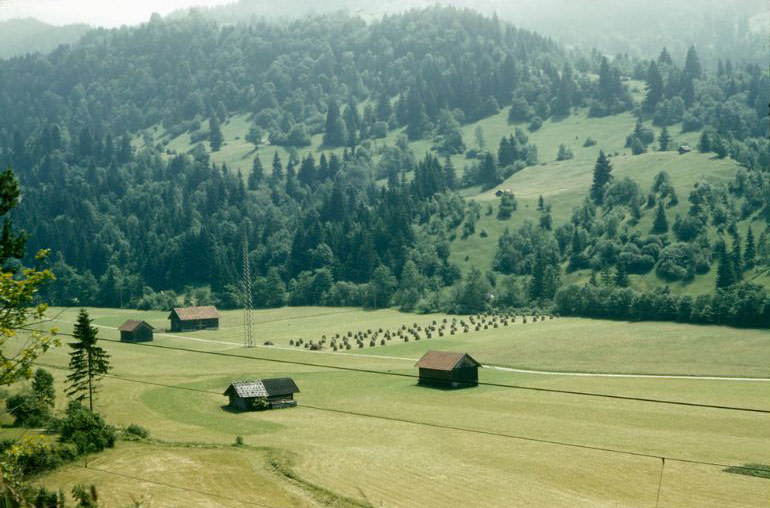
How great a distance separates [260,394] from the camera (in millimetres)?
66625

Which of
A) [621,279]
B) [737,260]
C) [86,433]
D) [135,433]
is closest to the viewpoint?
[86,433]

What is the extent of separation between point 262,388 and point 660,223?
11997cm

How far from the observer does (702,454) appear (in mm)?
47469

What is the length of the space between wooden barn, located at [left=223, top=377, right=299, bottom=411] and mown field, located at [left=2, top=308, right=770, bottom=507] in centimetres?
189

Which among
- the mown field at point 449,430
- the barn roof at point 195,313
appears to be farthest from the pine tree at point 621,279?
the barn roof at point 195,313

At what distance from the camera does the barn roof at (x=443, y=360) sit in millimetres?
77062

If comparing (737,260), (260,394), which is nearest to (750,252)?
(737,260)

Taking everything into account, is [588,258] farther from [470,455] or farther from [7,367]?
[7,367]

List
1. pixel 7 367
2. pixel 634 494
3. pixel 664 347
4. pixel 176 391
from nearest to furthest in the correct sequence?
pixel 7 367
pixel 634 494
pixel 176 391
pixel 664 347

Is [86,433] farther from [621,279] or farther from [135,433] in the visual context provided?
[621,279]

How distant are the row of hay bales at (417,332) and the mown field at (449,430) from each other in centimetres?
620

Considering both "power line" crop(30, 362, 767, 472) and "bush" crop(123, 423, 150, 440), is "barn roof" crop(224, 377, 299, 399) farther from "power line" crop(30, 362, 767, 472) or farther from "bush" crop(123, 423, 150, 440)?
"bush" crop(123, 423, 150, 440)

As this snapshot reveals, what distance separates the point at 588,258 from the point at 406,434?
113 metres

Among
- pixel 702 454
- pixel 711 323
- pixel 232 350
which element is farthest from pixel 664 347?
pixel 232 350
